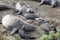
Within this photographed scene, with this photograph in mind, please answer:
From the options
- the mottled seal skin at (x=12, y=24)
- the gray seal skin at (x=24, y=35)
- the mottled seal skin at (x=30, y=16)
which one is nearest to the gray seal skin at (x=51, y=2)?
the mottled seal skin at (x=30, y=16)

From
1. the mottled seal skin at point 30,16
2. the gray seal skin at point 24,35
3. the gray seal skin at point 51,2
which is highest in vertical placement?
the gray seal skin at point 51,2

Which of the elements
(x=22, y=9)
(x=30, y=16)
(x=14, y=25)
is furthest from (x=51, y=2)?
(x=14, y=25)

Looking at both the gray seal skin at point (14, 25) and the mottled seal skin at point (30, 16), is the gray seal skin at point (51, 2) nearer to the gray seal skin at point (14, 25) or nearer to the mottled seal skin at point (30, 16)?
the mottled seal skin at point (30, 16)

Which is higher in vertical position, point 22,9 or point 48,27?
point 22,9

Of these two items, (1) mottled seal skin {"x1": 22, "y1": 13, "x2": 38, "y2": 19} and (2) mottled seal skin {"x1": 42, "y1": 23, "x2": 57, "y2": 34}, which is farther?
(1) mottled seal skin {"x1": 22, "y1": 13, "x2": 38, "y2": 19}

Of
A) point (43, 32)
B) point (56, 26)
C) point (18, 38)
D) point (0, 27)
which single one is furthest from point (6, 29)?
point (56, 26)

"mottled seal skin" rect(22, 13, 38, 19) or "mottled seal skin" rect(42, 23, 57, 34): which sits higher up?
"mottled seal skin" rect(22, 13, 38, 19)

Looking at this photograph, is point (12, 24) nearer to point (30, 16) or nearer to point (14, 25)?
point (14, 25)

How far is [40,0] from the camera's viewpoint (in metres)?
8.06

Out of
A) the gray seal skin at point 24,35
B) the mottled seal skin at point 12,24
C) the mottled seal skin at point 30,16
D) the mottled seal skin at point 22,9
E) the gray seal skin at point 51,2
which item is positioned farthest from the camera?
the gray seal skin at point 51,2

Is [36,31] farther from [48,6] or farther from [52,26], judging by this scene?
[48,6]

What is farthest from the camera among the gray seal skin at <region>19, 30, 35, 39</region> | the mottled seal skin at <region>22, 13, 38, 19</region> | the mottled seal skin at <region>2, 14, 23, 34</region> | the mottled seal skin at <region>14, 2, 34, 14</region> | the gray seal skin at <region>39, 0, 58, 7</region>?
the gray seal skin at <region>39, 0, 58, 7</region>

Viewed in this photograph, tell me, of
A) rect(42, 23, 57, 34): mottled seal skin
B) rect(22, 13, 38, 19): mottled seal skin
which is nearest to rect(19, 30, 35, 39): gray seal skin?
rect(42, 23, 57, 34): mottled seal skin

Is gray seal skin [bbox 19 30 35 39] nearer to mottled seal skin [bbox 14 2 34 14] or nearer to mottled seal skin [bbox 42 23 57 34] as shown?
mottled seal skin [bbox 42 23 57 34]
